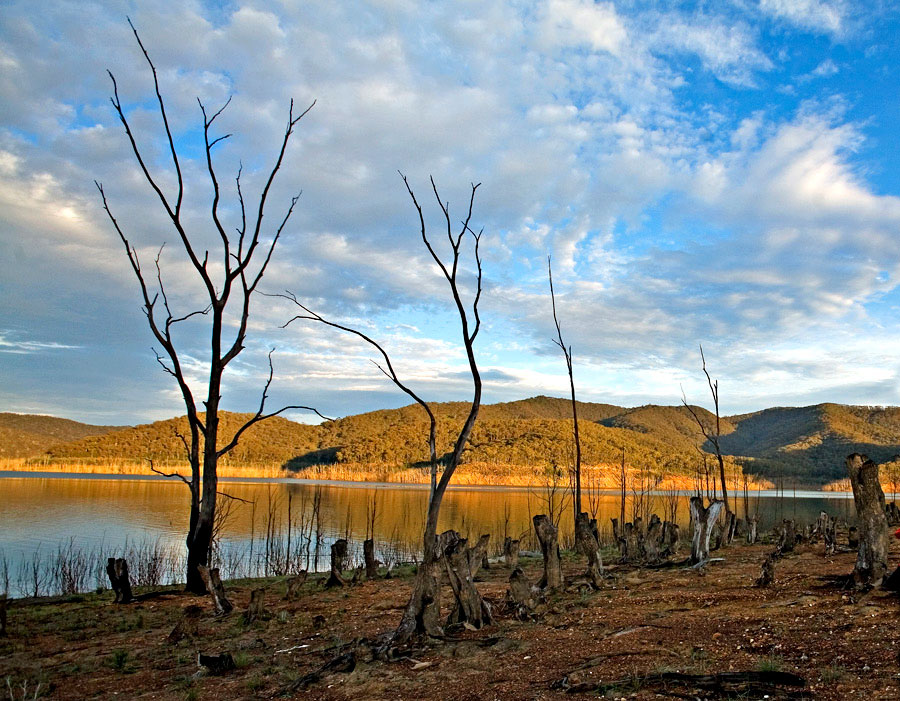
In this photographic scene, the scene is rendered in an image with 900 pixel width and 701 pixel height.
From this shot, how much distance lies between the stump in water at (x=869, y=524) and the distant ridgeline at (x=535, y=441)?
153ft

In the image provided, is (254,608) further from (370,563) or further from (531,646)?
(370,563)

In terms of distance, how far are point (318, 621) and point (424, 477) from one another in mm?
76676

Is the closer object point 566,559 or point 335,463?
point 566,559

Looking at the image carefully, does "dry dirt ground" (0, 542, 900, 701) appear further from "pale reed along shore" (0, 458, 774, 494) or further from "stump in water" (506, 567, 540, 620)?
"pale reed along shore" (0, 458, 774, 494)

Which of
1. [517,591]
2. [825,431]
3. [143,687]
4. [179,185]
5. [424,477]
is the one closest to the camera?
[143,687]

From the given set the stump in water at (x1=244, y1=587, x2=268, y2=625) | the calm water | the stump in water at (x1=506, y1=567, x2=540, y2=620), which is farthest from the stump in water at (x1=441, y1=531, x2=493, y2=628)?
the calm water

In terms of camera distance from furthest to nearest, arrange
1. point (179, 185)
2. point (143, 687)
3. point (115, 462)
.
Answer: point (115, 462), point (179, 185), point (143, 687)

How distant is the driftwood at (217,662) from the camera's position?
20.7 feet

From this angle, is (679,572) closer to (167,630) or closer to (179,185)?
(167,630)

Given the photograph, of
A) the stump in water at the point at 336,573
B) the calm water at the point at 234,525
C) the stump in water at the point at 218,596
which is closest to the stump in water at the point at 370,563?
the stump in water at the point at 336,573

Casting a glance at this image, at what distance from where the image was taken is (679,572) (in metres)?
9.89

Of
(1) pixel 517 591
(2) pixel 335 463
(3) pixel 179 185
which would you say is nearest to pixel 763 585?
(1) pixel 517 591

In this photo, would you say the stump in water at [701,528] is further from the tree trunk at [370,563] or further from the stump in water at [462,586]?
the tree trunk at [370,563]

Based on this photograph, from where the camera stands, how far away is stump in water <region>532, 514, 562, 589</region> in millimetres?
8562
